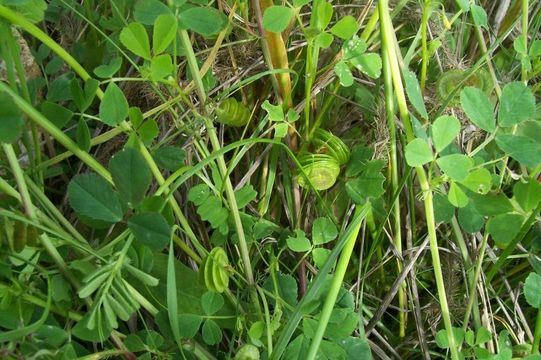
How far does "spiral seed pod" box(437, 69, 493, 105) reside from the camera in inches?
37.4

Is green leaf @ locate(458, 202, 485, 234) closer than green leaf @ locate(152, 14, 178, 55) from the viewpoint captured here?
No

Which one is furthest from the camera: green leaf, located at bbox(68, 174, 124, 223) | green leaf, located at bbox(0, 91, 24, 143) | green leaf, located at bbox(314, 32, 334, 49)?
green leaf, located at bbox(314, 32, 334, 49)

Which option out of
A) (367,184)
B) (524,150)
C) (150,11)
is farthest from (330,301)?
(150,11)

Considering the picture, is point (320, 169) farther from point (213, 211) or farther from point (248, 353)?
point (248, 353)

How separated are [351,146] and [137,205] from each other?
0.40 metres

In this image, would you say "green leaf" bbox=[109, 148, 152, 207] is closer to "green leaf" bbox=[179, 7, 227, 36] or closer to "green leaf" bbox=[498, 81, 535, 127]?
"green leaf" bbox=[179, 7, 227, 36]

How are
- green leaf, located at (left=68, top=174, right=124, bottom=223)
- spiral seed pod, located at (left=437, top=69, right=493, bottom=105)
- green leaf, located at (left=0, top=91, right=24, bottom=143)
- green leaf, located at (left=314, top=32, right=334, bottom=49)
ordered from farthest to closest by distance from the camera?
spiral seed pod, located at (left=437, top=69, right=493, bottom=105)
green leaf, located at (left=314, top=32, right=334, bottom=49)
green leaf, located at (left=68, top=174, right=124, bottom=223)
green leaf, located at (left=0, top=91, right=24, bottom=143)

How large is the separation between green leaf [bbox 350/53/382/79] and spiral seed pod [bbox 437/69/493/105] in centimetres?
14

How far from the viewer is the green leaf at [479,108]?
2.68 ft

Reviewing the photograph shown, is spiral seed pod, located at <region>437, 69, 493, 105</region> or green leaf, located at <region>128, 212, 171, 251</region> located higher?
spiral seed pod, located at <region>437, 69, 493, 105</region>

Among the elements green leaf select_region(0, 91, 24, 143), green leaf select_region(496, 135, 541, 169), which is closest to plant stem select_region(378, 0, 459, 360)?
green leaf select_region(496, 135, 541, 169)

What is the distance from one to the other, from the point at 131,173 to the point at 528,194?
1.71 feet

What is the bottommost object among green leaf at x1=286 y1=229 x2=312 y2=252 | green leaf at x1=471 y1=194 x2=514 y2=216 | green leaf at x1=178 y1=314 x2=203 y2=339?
green leaf at x1=178 y1=314 x2=203 y2=339

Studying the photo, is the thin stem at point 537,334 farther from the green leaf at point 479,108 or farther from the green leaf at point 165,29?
the green leaf at point 165,29
